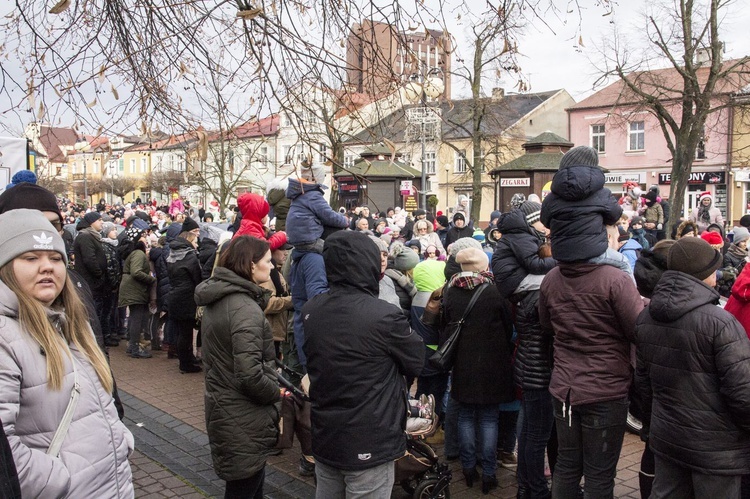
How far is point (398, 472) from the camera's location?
14.4 feet

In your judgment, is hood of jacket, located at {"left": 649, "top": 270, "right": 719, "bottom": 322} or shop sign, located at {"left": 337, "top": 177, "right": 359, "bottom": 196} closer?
hood of jacket, located at {"left": 649, "top": 270, "right": 719, "bottom": 322}

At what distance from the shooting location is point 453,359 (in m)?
5.08

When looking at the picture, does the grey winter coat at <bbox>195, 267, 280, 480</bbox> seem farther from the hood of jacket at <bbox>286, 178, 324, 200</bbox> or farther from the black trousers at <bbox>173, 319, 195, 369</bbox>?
the black trousers at <bbox>173, 319, 195, 369</bbox>

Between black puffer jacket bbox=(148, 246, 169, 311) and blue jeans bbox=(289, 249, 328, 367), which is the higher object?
blue jeans bbox=(289, 249, 328, 367)

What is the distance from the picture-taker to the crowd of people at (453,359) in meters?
2.45

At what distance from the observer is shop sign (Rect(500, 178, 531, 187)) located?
2105cm

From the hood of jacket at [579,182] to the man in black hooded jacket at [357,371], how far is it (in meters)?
1.23

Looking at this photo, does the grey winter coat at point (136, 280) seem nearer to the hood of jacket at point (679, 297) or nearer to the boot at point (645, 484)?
the boot at point (645, 484)

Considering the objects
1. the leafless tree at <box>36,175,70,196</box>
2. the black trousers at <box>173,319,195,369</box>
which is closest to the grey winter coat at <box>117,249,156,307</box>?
the black trousers at <box>173,319,195,369</box>

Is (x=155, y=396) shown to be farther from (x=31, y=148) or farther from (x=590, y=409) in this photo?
(x=590, y=409)

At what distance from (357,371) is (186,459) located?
3038 mm

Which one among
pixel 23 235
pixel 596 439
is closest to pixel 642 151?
pixel 596 439

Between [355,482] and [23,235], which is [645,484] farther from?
[23,235]

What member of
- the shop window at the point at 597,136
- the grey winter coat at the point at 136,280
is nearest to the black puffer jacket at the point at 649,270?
the grey winter coat at the point at 136,280
